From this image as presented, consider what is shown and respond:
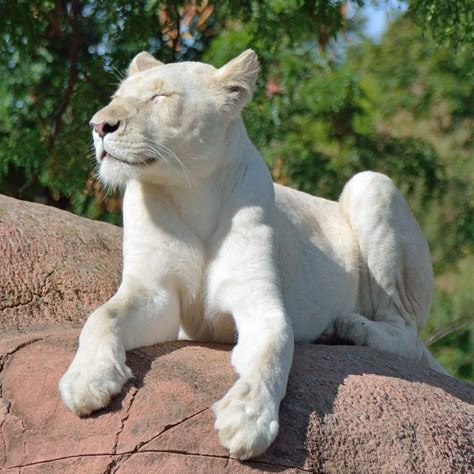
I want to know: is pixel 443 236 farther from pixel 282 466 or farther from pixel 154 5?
pixel 282 466

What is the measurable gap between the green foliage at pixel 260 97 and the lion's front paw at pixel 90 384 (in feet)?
14.4

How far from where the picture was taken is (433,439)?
464 centimetres

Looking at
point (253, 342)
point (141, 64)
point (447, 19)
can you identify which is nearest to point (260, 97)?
point (447, 19)

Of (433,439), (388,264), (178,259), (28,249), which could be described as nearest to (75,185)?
(28,249)

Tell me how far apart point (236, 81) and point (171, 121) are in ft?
1.44

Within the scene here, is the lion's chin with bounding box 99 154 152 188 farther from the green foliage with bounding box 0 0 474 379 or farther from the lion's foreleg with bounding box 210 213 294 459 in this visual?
the green foliage with bounding box 0 0 474 379

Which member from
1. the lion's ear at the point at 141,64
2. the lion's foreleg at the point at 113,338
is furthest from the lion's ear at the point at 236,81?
the lion's foreleg at the point at 113,338

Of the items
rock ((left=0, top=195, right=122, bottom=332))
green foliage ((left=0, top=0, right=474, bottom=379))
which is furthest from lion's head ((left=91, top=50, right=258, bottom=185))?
green foliage ((left=0, top=0, right=474, bottom=379))

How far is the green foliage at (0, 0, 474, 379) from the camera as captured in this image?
30.0ft

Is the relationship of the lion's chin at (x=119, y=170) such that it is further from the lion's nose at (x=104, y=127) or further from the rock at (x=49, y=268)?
the rock at (x=49, y=268)

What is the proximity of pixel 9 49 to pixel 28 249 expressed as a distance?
3195 mm

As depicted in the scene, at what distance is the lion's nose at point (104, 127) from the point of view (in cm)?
472

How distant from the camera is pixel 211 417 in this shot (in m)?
4.22

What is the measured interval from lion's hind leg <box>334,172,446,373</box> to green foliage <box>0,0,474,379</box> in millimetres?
2693
